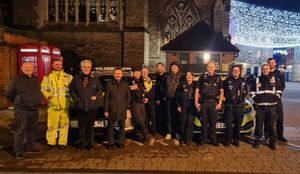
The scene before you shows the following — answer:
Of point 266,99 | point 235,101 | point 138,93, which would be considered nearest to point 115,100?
point 138,93

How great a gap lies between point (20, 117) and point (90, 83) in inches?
57.4

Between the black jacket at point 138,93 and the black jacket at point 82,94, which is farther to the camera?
the black jacket at point 138,93

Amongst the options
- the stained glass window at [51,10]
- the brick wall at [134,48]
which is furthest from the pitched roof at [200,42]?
the stained glass window at [51,10]

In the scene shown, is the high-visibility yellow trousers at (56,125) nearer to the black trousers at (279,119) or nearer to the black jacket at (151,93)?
the black jacket at (151,93)

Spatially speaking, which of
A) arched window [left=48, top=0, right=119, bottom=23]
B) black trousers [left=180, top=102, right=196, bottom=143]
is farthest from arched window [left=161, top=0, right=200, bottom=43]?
black trousers [left=180, top=102, right=196, bottom=143]

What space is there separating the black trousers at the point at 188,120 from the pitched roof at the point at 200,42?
8929 millimetres

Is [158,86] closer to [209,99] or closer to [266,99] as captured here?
[209,99]

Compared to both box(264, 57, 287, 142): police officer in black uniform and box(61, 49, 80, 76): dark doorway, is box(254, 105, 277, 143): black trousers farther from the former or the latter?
box(61, 49, 80, 76): dark doorway

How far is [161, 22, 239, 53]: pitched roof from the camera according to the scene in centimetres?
1487

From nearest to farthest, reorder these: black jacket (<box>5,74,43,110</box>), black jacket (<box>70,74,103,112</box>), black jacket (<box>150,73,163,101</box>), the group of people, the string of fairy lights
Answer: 1. black jacket (<box>5,74,43,110</box>)
2. the group of people
3. black jacket (<box>70,74,103,112</box>)
4. black jacket (<box>150,73,163,101</box>)
5. the string of fairy lights

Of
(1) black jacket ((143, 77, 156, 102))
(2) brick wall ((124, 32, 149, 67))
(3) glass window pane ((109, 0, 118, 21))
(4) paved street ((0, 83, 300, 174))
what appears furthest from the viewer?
(3) glass window pane ((109, 0, 118, 21))

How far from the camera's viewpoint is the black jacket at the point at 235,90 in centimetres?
616

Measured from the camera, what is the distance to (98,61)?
52.0ft

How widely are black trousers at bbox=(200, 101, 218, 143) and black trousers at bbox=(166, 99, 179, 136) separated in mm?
744
